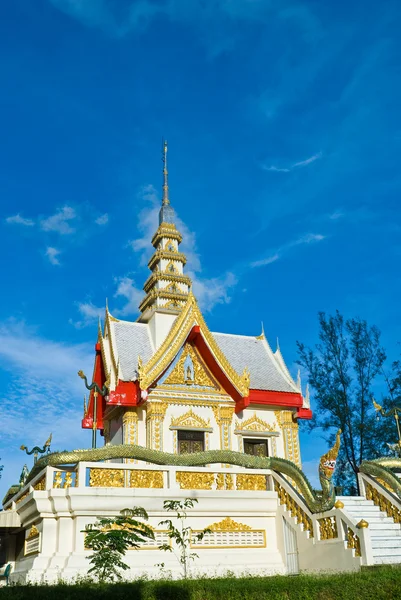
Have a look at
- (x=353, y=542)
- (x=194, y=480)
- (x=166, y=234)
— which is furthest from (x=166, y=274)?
(x=353, y=542)

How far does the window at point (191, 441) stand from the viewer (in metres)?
19.5

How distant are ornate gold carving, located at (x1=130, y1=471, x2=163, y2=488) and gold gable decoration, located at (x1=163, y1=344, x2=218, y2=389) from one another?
286 inches

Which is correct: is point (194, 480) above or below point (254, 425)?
below

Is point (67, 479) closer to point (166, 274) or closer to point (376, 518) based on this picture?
point (376, 518)

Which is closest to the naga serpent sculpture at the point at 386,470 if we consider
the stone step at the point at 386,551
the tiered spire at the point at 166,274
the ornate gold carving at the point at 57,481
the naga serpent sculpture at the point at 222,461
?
the naga serpent sculpture at the point at 222,461

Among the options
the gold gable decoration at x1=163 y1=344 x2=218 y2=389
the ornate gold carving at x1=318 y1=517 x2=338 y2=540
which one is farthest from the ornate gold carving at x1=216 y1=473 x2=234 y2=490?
the gold gable decoration at x1=163 y1=344 x2=218 y2=389

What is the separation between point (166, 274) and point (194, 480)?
13545 millimetres

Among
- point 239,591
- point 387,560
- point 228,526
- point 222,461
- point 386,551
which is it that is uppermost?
point 222,461

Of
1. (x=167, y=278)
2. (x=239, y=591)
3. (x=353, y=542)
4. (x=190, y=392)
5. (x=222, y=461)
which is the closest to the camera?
(x=239, y=591)

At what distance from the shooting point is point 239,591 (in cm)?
786

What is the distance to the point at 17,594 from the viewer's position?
7.61 metres

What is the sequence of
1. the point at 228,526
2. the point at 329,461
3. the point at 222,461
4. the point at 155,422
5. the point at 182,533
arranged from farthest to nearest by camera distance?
the point at 155,422 < the point at 222,461 < the point at 228,526 < the point at 182,533 < the point at 329,461

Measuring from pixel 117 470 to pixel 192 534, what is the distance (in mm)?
1870

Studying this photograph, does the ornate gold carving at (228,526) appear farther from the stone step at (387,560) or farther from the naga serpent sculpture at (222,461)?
the stone step at (387,560)
